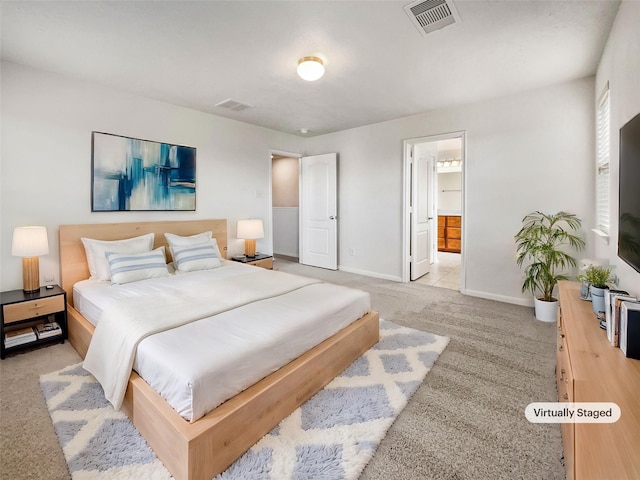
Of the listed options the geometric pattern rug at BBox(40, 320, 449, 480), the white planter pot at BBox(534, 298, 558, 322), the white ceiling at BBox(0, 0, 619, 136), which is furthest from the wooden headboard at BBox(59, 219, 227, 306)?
the white planter pot at BBox(534, 298, 558, 322)

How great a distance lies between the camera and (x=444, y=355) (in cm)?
245

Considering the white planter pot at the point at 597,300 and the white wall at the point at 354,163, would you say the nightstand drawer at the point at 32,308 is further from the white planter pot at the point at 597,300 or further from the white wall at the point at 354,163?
the white planter pot at the point at 597,300

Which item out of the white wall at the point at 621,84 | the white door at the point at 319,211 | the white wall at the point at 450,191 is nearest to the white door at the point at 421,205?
the white door at the point at 319,211

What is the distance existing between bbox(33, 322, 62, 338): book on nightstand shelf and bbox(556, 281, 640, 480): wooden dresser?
11.3 ft

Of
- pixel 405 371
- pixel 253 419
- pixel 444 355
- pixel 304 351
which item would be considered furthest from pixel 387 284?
pixel 253 419

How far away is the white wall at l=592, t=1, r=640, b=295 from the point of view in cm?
171

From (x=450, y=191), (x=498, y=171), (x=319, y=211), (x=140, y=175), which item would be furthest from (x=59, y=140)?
(x=450, y=191)

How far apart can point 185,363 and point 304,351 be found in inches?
28.5

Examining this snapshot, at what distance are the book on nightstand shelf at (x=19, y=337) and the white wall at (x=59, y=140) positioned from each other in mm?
467

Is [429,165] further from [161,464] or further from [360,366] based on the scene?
[161,464]

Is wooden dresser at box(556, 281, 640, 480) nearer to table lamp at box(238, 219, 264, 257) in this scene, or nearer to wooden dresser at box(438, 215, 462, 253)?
table lamp at box(238, 219, 264, 257)

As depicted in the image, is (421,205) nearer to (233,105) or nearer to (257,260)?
(257,260)

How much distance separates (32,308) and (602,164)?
5.11 m

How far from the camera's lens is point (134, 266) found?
2873 millimetres
